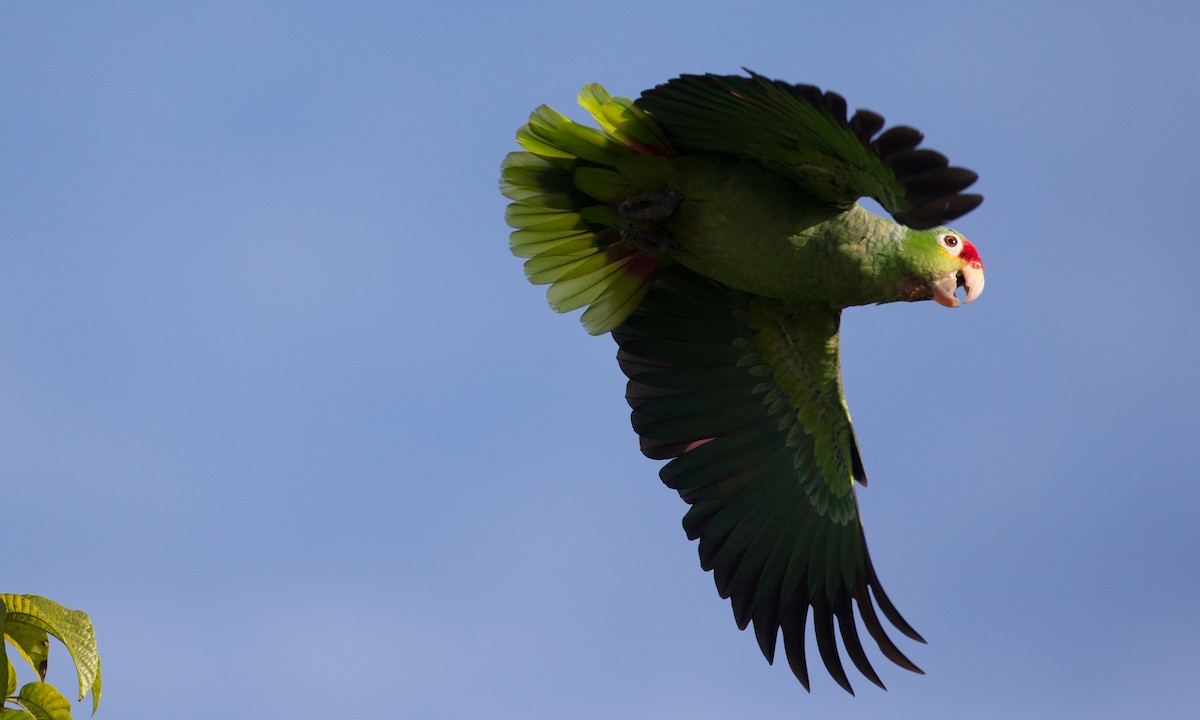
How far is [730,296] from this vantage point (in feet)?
23.8

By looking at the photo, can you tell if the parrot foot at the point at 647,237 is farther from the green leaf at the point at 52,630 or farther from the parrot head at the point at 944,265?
the green leaf at the point at 52,630

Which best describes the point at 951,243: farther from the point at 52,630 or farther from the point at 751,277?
the point at 52,630

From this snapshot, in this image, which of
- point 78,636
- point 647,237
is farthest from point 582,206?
point 78,636

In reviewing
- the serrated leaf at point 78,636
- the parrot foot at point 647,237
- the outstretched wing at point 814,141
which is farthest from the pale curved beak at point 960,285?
the serrated leaf at point 78,636

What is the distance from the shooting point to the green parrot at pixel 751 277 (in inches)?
227

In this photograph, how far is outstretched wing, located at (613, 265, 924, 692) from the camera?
24.1 ft

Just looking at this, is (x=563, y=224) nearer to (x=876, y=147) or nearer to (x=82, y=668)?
(x=876, y=147)

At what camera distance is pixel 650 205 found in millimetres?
6477

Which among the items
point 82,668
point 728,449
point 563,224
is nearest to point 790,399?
point 728,449

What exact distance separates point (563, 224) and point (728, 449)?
A: 1.73 m

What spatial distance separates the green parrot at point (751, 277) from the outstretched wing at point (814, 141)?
0.01 metres

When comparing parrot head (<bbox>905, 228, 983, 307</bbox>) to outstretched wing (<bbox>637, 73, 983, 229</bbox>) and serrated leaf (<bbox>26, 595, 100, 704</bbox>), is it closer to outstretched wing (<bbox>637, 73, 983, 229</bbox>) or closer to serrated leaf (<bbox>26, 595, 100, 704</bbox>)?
outstretched wing (<bbox>637, 73, 983, 229</bbox>)

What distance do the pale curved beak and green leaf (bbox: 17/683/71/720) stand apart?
15.2 feet

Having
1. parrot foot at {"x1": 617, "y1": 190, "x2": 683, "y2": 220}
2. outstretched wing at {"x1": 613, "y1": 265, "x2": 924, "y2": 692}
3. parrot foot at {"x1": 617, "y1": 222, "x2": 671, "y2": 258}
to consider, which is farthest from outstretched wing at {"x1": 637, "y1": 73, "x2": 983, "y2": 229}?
outstretched wing at {"x1": 613, "y1": 265, "x2": 924, "y2": 692}
